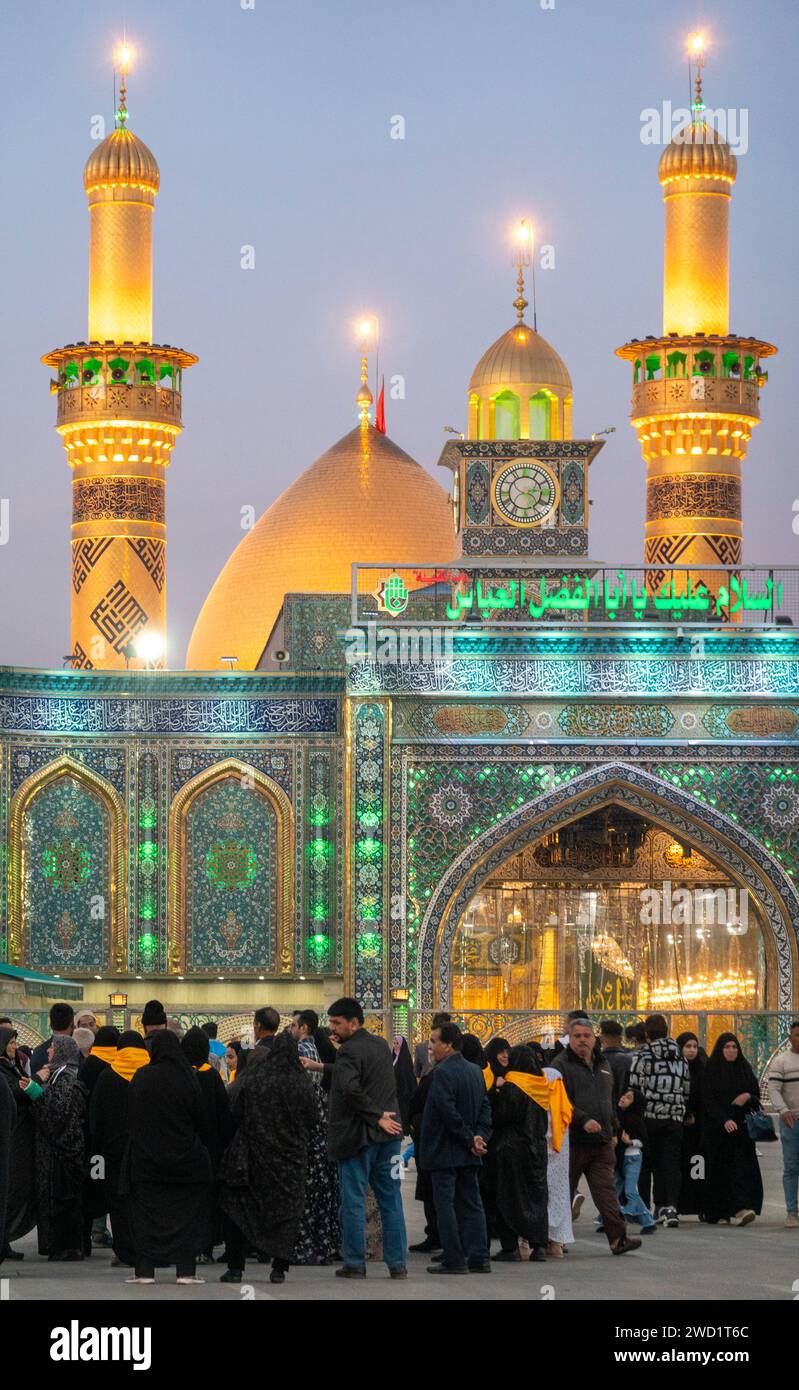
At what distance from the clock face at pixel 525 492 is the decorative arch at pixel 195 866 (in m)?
3.54

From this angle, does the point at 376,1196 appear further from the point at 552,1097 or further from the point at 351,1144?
the point at 552,1097

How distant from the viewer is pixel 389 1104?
9789 millimetres

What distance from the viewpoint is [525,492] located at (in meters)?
22.4

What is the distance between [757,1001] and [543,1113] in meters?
10.3

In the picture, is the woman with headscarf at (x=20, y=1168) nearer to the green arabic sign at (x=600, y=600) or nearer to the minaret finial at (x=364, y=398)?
the green arabic sign at (x=600, y=600)

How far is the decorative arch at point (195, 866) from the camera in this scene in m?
20.5

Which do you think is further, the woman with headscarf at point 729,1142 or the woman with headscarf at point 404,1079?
the woman with headscarf at point 404,1079

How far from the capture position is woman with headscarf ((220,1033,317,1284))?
9.69 meters

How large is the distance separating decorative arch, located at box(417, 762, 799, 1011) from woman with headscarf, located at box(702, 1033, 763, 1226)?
24.7 feet

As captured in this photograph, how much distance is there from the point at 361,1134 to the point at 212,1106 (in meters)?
0.64

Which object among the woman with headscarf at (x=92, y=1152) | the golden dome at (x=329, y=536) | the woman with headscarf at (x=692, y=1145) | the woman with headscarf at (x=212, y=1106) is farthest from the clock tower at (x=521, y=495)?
the woman with headscarf at (x=212, y=1106)

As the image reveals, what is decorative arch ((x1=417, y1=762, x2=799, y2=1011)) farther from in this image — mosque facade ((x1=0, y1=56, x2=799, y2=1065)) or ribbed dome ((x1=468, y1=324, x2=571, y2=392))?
ribbed dome ((x1=468, y1=324, x2=571, y2=392))

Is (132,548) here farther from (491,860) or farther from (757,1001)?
(757,1001)
